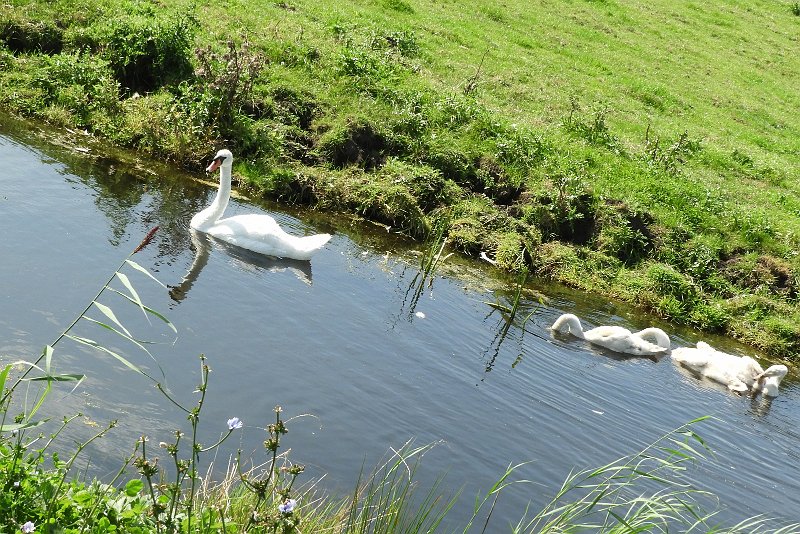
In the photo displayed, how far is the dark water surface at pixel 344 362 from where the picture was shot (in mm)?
8875

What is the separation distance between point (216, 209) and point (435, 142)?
20.6ft

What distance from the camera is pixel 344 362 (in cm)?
1074

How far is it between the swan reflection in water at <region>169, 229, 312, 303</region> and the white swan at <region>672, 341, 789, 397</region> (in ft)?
20.2

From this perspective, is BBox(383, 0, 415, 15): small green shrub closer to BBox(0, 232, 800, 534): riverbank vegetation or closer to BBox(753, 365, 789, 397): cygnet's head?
BBox(753, 365, 789, 397): cygnet's head

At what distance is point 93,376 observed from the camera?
8.84 metres

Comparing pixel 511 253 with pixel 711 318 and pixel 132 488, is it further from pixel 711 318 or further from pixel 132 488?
pixel 132 488

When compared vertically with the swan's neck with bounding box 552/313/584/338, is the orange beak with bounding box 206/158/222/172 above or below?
above

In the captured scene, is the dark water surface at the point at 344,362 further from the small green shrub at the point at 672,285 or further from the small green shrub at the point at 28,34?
the small green shrub at the point at 28,34

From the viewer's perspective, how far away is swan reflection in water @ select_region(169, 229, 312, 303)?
44.1ft

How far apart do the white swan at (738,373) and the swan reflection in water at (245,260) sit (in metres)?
6.17

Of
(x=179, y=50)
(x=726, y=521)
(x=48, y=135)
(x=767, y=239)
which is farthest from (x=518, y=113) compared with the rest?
(x=726, y=521)

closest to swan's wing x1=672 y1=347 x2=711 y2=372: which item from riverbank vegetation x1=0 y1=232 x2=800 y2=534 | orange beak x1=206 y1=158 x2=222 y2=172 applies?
riverbank vegetation x1=0 y1=232 x2=800 y2=534

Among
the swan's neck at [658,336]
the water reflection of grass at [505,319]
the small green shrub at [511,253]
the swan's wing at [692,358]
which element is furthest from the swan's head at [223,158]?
the swan's wing at [692,358]

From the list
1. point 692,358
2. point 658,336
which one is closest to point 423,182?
point 658,336
